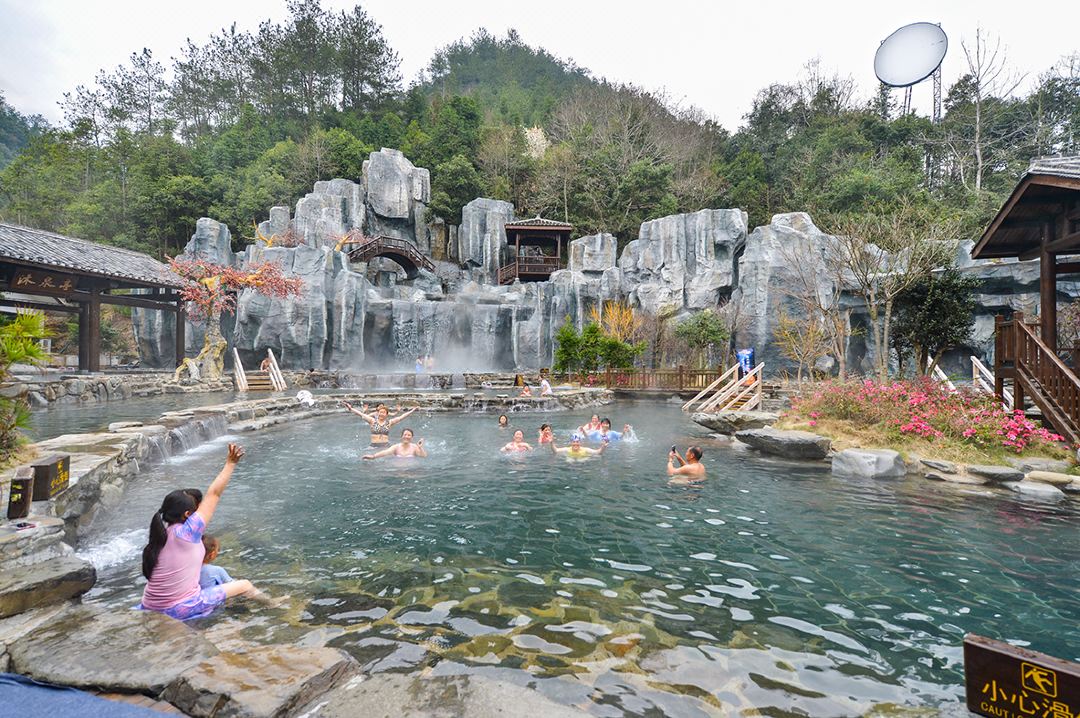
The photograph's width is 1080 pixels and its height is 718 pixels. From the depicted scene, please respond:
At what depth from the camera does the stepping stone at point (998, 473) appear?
6723 mm

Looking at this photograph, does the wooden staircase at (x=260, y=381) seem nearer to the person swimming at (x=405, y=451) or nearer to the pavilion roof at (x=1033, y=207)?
the person swimming at (x=405, y=451)

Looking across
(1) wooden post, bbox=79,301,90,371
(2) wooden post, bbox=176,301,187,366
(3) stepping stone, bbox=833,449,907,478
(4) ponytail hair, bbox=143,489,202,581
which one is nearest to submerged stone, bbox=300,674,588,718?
(4) ponytail hair, bbox=143,489,202,581

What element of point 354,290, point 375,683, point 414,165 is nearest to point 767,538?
point 375,683

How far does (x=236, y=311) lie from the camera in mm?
24344

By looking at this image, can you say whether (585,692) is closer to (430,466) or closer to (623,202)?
(430,466)

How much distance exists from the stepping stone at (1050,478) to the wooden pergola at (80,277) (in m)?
21.2

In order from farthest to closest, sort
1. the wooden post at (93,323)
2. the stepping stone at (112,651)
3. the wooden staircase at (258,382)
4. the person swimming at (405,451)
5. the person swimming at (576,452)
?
1. the wooden staircase at (258,382)
2. the wooden post at (93,323)
3. the person swimming at (576,452)
4. the person swimming at (405,451)
5. the stepping stone at (112,651)

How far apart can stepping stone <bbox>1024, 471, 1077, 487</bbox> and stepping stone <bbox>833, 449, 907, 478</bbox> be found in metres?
1.36

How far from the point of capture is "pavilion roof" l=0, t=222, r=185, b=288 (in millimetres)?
14126

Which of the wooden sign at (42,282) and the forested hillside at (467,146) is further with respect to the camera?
the forested hillside at (467,146)

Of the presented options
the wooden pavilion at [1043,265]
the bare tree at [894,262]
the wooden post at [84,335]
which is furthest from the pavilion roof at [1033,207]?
the wooden post at [84,335]

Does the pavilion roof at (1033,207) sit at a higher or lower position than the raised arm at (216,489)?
higher

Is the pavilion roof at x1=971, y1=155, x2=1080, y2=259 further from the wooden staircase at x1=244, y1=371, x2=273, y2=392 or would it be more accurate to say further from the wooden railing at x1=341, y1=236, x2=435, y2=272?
the wooden railing at x1=341, y1=236, x2=435, y2=272

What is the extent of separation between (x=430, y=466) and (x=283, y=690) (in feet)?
20.4
